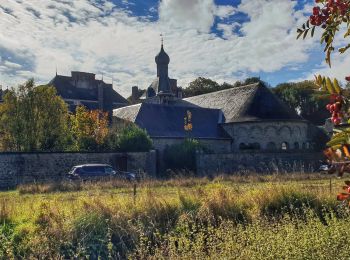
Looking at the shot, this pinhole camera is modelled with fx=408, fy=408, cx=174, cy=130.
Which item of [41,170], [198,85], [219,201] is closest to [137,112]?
[41,170]

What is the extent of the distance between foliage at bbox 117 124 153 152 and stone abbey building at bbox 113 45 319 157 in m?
4.62

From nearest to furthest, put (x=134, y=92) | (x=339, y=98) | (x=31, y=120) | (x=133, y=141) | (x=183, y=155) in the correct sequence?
1. (x=339, y=98)
2. (x=133, y=141)
3. (x=31, y=120)
4. (x=183, y=155)
5. (x=134, y=92)

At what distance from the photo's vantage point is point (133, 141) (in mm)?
27953

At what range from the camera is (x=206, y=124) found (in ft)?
123

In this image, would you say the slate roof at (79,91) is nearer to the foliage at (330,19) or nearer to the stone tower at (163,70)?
the stone tower at (163,70)

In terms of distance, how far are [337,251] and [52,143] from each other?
25.7 m

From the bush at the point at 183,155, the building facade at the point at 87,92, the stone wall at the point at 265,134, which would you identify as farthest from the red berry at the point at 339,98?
the building facade at the point at 87,92

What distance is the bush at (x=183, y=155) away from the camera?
96.8 ft

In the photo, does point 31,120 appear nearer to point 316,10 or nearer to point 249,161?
point 249,161

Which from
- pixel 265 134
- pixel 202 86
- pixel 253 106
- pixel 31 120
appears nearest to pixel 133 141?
pixel 31 120

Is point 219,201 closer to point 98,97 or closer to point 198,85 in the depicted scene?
point 98,97

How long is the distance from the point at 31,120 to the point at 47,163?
4709 mm

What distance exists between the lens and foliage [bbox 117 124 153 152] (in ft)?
91.4

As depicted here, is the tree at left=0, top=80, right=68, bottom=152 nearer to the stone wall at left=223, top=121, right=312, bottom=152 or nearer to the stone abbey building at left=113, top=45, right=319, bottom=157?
the stone abbey building at left=113, top=45, right=319, bottom=157
